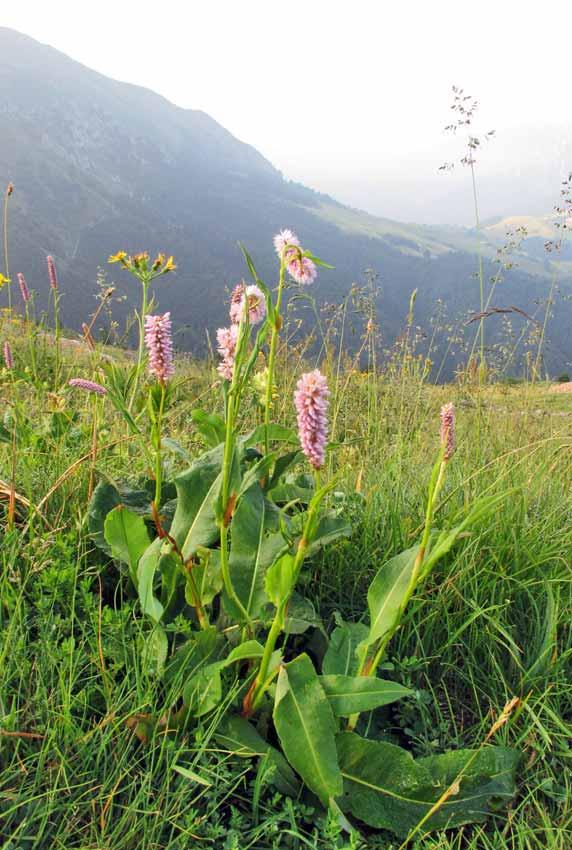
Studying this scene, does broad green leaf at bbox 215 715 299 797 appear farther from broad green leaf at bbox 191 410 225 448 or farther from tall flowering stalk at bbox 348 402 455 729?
broad green leaf at bbox 191 410 225 448

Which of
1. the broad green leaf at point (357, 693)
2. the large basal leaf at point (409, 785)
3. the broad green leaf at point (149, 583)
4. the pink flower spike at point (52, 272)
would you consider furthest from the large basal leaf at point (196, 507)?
the pink flower spike at point (52, 272)

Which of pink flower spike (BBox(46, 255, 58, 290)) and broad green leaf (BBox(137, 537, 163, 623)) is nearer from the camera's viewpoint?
broad green leaf (BBox(137, 537, 163, 623))

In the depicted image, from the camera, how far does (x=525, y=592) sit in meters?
1.77

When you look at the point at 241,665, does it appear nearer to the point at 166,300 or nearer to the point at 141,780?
the point at 141,780

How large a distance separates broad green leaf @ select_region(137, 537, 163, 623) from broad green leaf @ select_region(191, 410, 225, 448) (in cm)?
36

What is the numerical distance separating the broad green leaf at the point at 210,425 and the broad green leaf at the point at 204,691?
24.1 inches

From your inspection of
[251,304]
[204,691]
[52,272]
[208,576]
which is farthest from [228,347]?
[52,272]

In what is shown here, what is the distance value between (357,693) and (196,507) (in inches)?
23.1

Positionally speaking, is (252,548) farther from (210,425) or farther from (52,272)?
(52,272)

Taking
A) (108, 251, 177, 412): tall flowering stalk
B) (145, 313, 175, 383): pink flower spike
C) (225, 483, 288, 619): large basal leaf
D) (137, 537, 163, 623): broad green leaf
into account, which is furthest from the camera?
(108, 251, 177, 412): tall flowering stalk

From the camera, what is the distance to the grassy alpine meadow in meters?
1.08

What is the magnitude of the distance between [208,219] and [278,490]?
207962 millimetres

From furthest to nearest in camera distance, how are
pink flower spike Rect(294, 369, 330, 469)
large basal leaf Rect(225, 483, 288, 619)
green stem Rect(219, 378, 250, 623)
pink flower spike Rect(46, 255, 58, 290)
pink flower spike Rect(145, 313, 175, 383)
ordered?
pink flower spike Rect(46, 255, 58, 290), large basal leaf Rect(225, 483, 288, 619), pink flower spike Rect(145, 313, 175, 383), green stem Rect(219, 378, 250, 623), pink flower spike Rect(294, 369, 330, 469)

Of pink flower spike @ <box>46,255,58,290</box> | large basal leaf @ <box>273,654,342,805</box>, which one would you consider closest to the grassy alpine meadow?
large basal leaf @ <box>273,654,342,805</box>
